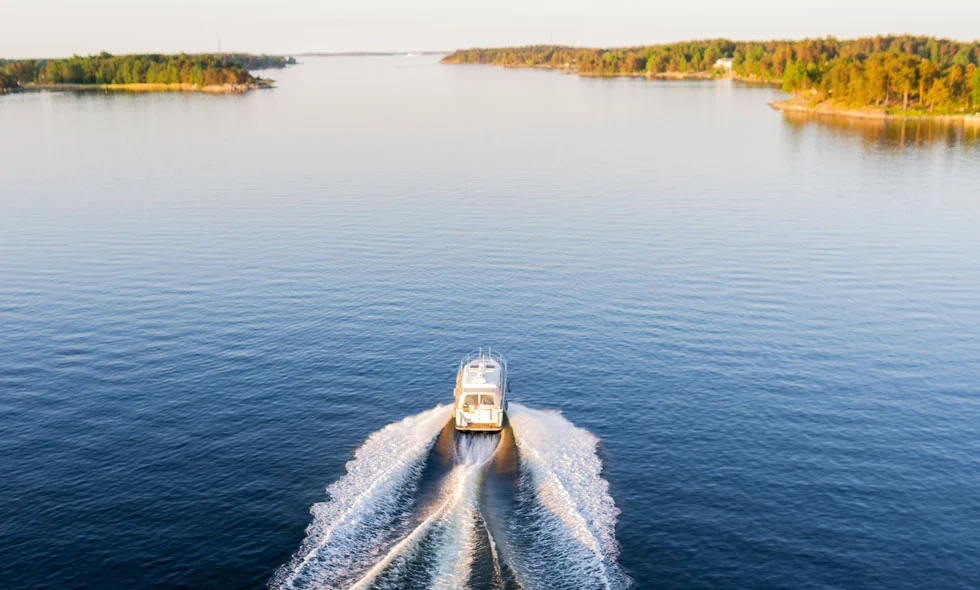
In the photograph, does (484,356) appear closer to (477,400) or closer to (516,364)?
(516,364)

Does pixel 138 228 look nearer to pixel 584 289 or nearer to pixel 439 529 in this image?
pixel 584 289

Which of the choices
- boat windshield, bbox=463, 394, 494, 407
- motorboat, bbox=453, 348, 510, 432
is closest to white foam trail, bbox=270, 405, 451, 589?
motorboat, bbox=453, 348, 510, 432

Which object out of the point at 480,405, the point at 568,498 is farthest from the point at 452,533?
the point at 480,405

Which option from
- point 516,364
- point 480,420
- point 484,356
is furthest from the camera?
point 516,364

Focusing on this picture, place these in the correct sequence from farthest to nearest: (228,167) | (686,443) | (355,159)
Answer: (355,159), (228,167), (686,443)

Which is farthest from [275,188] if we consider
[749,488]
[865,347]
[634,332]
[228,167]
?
[749,488]

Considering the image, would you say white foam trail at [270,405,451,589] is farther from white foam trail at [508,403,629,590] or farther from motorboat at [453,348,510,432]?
white foam trail at [508,403,629,590]

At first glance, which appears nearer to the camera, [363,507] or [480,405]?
[363,507]
